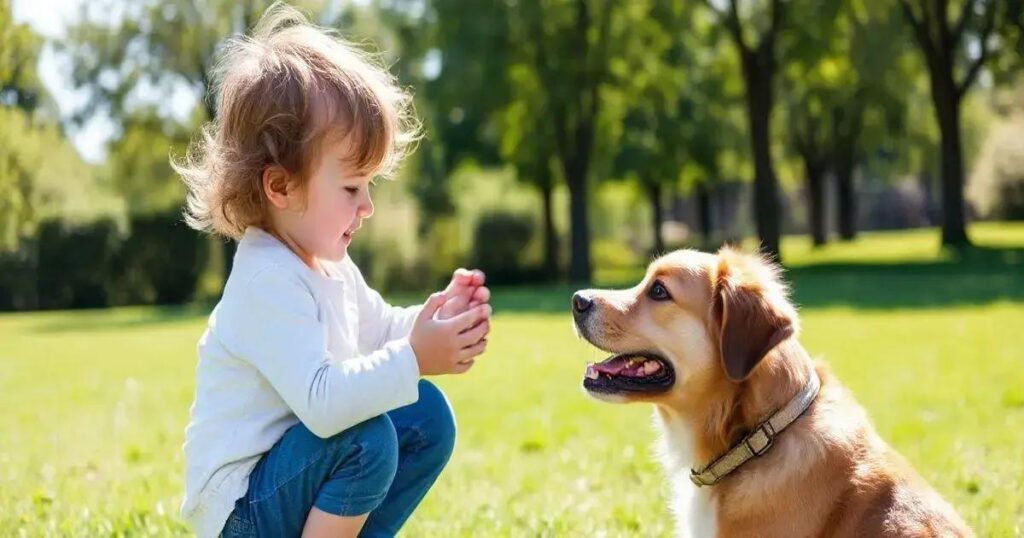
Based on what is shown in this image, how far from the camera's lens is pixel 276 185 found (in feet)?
11.7

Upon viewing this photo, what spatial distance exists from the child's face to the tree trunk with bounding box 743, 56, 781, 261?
26496mm

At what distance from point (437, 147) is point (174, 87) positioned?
29.3 ft

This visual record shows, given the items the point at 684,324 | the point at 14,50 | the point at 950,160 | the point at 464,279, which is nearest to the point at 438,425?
the point at 464,279

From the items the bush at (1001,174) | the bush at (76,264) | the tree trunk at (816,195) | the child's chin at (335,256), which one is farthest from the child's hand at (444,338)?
the bush at (1001,174)

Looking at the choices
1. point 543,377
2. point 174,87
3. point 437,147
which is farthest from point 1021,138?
point 543,377

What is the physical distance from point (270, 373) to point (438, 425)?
0.82 m

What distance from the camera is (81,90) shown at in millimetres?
34375

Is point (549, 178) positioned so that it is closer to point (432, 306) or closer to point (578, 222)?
point (578, 222)

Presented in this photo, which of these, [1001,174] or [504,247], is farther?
[1001,174]

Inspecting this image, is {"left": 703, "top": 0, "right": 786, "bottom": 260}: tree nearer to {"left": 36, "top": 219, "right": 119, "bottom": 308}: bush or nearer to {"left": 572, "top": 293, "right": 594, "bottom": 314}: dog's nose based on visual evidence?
{"left": 36, "top": 219, "right": 119, "bottom": 308}: bush

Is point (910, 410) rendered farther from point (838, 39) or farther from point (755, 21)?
point (755, 21)

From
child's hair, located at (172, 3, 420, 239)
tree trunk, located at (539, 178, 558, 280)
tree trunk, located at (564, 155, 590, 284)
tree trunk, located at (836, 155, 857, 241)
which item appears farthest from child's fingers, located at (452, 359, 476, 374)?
tree trunk, located at (836, 155, 857, 241)

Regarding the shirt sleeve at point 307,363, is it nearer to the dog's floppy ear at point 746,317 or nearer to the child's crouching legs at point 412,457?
the child's crouching legs at point 412,457

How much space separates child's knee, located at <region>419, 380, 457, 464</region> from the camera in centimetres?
398
